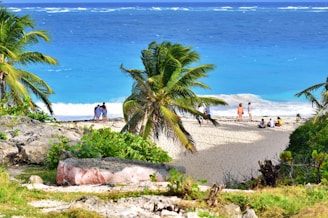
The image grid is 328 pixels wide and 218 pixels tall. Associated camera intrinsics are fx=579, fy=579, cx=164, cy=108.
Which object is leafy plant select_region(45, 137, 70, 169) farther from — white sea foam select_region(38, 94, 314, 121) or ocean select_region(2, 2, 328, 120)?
white sea foam select_region(38, 94, 314, 121)

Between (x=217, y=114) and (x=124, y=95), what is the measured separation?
13.1 meters

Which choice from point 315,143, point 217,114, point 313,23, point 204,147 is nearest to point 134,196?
point 315,143

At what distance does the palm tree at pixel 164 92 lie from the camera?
67.8 feet

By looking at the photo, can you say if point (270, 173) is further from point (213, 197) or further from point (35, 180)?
point (35, 180)

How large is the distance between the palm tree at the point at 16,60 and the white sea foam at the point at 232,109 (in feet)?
52.9

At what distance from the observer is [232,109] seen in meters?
43.3

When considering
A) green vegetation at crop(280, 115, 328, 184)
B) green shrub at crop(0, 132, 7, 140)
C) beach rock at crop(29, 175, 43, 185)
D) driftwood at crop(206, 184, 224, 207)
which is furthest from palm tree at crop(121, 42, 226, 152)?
driftwood at crop(206, 184, 224, 207)

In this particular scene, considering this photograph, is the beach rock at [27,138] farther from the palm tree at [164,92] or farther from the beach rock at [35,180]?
the palm tree at [164,92]

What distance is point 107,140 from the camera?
16.1m

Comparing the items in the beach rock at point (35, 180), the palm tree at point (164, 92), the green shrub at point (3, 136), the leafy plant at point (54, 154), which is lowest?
the beach rock at point (35, 180)

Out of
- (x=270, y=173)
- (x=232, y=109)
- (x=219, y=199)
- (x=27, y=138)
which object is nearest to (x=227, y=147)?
(x=27, y=138)

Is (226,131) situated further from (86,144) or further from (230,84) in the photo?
(230,84)

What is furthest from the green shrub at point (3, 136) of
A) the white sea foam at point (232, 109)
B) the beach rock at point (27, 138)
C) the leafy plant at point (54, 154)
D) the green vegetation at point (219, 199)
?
the white sea foam at point (232, 109)

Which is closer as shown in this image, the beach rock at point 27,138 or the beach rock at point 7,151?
the beach rock at point 7,151
